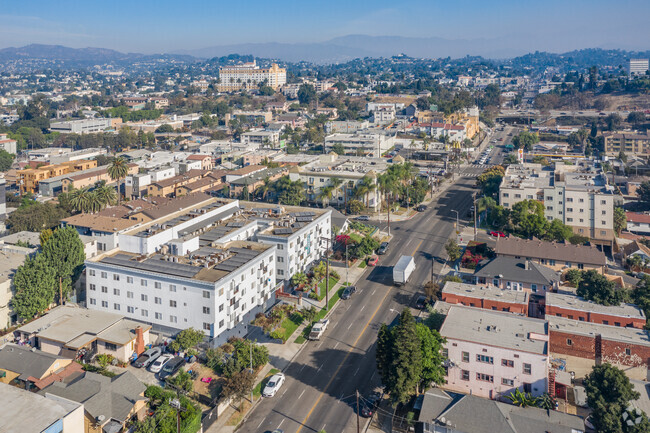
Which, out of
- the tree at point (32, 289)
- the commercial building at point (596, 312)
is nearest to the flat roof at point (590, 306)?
the commercial building at point (596, 312)

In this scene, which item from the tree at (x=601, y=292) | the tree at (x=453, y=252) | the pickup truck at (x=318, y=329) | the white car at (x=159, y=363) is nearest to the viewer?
the white car at (x=159, y=363)

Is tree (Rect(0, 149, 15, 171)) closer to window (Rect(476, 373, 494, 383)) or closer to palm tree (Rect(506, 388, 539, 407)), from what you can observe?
window (Rect(476, 373, 494, 383))

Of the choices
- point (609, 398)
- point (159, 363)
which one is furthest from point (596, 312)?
point (159, 363)

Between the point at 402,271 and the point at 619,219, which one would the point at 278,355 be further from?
the point at 619,219

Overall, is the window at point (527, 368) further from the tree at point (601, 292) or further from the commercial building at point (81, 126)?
the commercial building at point (81, 126)

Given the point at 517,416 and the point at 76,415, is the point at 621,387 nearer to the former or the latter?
the point at 517,416

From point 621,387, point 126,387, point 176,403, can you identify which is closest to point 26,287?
point 126,387
